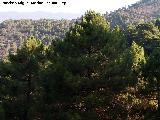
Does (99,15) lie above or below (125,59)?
above

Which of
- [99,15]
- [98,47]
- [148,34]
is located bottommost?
[148,34]

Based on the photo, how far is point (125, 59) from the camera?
91.3ft

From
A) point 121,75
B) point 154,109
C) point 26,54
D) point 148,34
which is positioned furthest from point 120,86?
point 148,34

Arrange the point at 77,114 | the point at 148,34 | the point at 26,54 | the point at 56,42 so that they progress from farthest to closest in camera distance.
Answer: the point at 148,34
the point at 26,54
the point at 56,42
the point at 77,114

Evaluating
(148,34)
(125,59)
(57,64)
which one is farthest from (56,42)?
(148,34)

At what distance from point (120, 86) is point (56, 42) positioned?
5452 millimetres

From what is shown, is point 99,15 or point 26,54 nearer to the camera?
point 99,15

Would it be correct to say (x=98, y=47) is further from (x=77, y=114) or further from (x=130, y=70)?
(x=77, y=114)

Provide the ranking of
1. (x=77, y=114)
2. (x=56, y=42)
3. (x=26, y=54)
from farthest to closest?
(x=26, y=54)
(x=56, y=42)
(x=77, y=114)

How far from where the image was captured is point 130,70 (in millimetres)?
28234

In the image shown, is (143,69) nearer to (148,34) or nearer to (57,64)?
(57,64)

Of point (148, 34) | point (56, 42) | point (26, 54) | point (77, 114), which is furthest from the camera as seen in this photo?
point (148, 34)

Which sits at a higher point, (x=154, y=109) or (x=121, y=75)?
(x=121, y=75)

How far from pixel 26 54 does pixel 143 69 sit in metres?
11.9
